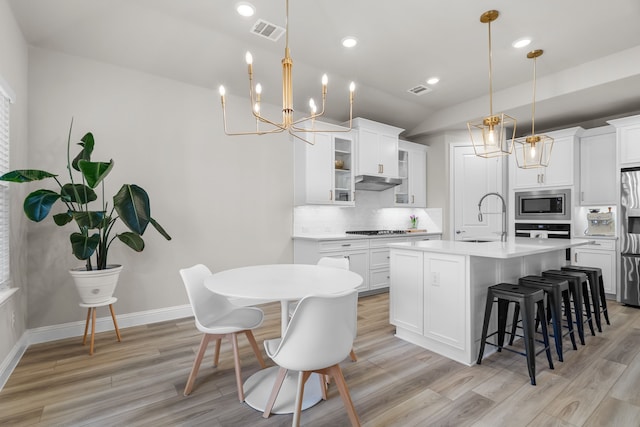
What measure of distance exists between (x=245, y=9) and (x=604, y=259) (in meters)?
5.51

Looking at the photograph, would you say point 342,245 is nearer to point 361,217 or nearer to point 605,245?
point 361,217

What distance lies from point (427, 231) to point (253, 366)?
14.6ft

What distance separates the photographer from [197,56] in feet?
11.6

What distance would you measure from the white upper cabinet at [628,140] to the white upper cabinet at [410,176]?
2.73 m

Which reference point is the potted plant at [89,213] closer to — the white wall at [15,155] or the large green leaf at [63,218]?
the large green leaf at [63,218]

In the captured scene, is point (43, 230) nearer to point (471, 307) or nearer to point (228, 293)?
point (228, 293)

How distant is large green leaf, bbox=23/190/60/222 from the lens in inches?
100.0

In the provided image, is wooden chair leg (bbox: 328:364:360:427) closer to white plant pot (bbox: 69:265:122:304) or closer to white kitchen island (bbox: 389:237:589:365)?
white kitchen island (bbox: 389:237:589:365)

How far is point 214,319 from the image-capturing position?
7.75 feet

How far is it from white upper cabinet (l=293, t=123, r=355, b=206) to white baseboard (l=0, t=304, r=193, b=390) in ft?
7.09

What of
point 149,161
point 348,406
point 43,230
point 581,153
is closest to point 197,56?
point 149,161

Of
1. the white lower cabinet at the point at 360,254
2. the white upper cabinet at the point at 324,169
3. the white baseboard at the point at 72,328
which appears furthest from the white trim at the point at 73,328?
the white upper cabinet at the point at 324,169

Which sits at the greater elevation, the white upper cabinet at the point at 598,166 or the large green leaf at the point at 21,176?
the white upper cabinet at the point at 598,166

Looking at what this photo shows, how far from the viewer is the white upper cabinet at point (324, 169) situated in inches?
181
